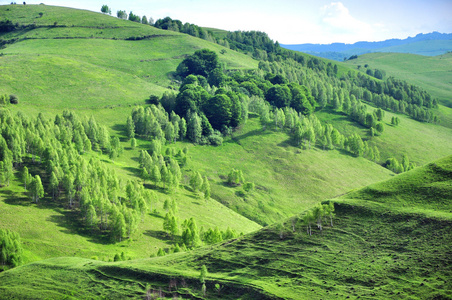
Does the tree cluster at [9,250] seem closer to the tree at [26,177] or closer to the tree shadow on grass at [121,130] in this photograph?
the tree at [26,177]

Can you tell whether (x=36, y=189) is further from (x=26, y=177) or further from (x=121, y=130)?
(x=121, y=130)

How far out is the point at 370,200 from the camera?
291 ft

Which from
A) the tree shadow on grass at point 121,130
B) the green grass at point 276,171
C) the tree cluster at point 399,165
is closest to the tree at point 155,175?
the green grass at point 276,171

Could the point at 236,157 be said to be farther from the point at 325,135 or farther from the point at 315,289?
the point at 315,289

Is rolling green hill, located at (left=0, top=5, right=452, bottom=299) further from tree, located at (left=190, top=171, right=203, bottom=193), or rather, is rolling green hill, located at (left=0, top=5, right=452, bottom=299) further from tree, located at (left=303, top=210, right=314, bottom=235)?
tree, located at (left=190, top=171, right=203, bottom=193)

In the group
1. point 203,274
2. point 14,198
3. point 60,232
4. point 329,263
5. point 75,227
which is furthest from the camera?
point 14,198

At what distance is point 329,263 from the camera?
7225cm

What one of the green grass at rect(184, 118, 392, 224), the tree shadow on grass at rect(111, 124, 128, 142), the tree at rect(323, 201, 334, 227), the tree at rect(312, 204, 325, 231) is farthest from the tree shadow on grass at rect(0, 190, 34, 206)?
the tree at rect(323, 201, 334, 227)

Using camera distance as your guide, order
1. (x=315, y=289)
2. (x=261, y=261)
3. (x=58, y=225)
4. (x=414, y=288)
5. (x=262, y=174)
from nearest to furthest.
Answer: (x=414, y=288) < (x=315, y=289) < (x=261, y=261) < (x=58, y=225) < (x=262, y=174)

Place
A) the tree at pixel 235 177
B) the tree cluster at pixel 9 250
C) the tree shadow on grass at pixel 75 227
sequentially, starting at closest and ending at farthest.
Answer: the tree cluster at pixel 9 250 → the tree shadow on grass at pixel 75 227 → the tree at pixel 235 177

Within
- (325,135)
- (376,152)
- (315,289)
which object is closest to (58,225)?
(315,289)

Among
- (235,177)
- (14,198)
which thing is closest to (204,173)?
(235,177)

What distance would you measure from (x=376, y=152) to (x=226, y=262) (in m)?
135

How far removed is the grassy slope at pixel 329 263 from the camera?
64.4 metres
